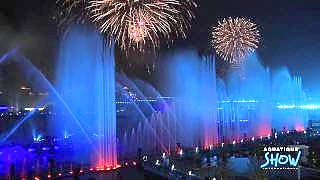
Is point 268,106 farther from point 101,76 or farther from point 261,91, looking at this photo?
point 101,76

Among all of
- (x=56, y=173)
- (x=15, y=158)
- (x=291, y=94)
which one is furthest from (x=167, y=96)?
(x=56, y=173)

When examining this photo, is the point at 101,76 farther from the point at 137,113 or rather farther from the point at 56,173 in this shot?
the point at 137,113

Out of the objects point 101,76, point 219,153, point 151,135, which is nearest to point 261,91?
point 151,135

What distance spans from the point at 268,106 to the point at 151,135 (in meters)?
17.9

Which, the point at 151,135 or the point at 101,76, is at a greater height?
the point at 101,76

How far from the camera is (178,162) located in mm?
29922

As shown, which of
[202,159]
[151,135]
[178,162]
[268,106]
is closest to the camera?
[178,162]

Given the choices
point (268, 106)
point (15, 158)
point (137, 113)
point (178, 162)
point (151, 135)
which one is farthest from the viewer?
point (137, 113)

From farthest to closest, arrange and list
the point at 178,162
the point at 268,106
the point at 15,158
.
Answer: the point at 268,106 → the point at 15,158 → the point at 178,162

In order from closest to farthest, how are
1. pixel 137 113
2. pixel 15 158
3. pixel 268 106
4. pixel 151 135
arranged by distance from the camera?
pixel 15 158 < pixel 151 135 < pixel 268 106 < pixel 137 113

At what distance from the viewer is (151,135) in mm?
55844

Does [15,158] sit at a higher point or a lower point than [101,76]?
lower

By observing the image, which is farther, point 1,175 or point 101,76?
point 101,76

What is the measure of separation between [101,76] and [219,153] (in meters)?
12.0
